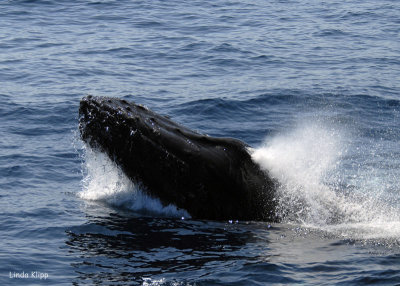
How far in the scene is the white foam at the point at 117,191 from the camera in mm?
11619

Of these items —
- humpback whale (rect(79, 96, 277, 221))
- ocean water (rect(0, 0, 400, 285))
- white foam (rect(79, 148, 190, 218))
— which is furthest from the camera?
white foam (rect(79, 148, 190, 218))

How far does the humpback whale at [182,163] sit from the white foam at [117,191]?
180 millimetres

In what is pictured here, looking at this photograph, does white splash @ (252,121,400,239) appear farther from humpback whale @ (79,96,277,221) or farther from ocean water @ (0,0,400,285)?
humpback whale @ (79,96,277,221)

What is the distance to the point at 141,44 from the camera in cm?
2798

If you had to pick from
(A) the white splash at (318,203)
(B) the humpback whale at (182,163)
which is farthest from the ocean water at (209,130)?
(B) the humpback whale at (182,163)

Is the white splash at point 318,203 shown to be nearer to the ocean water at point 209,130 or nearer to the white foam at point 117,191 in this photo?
the ocean water at point 209,130

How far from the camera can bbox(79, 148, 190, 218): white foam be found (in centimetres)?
1162

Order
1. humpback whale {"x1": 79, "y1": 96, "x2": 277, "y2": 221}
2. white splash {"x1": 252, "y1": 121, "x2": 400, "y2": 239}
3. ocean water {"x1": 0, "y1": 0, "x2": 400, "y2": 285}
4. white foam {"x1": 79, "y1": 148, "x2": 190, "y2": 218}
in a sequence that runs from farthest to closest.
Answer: white foam {"x1": 79, "y1": 148, "x2": 190, "y2": 218}, white splash {"x1": 252, "y1": 121, "x2": 400, "y2": 239}, humpback whale {"x1": 79, "y1": 96, "x2": 277, "y2": 221}, ocean water {"x1": 0, "y1": 0, "x2": 400, "y2": 285}

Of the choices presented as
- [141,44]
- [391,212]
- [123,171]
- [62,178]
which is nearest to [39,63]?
[141,44]

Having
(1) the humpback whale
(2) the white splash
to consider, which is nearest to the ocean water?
(2) the white splash

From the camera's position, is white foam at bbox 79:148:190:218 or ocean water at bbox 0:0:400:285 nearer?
ocean water at bbox 0:0:400:285

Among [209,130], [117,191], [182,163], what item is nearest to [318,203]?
[182,163]

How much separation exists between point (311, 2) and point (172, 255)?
2845 centimetres

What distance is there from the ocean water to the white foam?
1.4 inches
